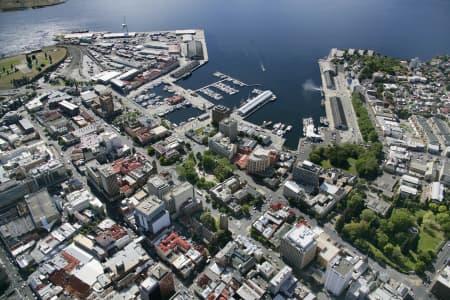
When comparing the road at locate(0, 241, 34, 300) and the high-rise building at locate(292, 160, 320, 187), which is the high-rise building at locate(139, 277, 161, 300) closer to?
the road at locate(0, 241, 34, 300)

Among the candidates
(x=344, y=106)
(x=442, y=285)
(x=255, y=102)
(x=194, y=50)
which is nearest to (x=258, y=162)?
(x=255, y=102)

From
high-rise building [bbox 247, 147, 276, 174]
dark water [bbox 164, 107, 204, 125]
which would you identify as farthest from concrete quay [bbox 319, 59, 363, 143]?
dark water [bbox 164, 107, 204, 125]

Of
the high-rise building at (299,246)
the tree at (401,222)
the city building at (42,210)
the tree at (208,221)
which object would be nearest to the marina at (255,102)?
the tree at (208,221)

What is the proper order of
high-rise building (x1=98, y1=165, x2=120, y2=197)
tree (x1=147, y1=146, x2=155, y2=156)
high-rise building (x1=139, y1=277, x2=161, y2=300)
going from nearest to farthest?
1. high-rise building (x1=139, y1=277, x2=161, y2=300)
2. high-rise building (x1=98, y1=165, x2=120, y2=197)
3. tree (x1=147, y1=146, x2=155, y2=156)

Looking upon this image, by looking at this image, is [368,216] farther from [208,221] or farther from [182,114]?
[182,114]

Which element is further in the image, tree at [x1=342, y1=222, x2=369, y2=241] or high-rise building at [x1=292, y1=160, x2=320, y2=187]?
high-rise building at [x1=292, y1=160, x2=320, y2=187]

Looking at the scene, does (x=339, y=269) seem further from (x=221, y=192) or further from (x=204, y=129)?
(x=204, y=129)

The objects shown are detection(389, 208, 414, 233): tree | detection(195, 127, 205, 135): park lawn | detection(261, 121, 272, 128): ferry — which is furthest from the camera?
detection(261, 121, 272, 128): ferry
